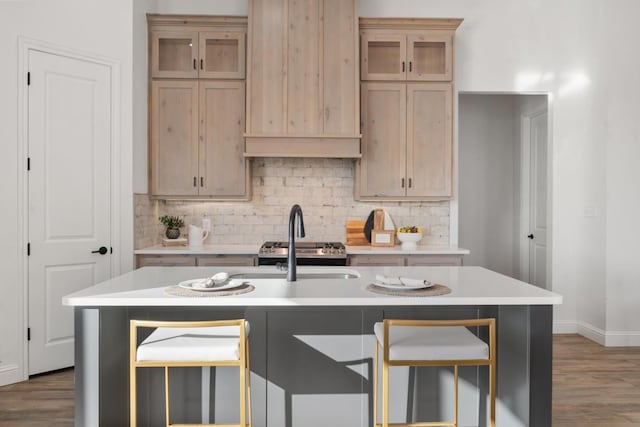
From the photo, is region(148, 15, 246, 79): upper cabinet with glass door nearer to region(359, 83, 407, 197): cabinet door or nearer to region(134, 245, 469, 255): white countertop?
region(359, 83, 407, 197): cabinet door

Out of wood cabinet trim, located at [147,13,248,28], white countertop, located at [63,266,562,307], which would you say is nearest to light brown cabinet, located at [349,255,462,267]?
white countertop, located at [63,266,562,307]

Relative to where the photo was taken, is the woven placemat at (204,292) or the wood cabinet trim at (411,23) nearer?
the woven placemat at (204,292)

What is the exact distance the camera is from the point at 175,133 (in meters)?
4.32

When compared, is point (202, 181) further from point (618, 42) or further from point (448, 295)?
point (618, 42)

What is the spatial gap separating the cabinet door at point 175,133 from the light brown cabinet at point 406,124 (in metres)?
1.54

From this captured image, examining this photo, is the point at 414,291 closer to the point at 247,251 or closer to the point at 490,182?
the point at 247,251

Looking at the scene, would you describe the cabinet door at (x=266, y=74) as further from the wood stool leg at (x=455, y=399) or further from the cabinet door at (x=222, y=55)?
the wood stool leg at (x=455, y=399)

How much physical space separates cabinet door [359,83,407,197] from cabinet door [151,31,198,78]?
1.62m

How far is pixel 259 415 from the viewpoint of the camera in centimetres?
226

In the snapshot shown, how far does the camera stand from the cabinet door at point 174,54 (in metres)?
4.31

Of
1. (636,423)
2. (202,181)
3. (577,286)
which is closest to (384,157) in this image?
(202,181)

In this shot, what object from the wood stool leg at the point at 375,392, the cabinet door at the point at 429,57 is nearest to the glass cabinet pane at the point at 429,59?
the cabinet door at the point at 429,57

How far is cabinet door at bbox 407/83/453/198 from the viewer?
171 inches

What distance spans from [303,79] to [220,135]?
0.91 meters
